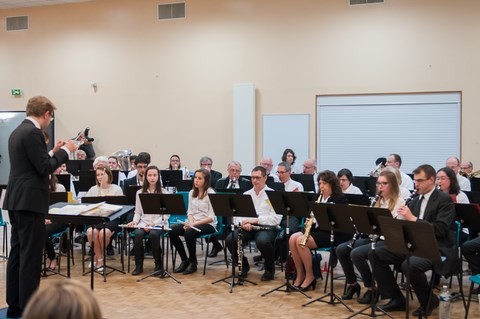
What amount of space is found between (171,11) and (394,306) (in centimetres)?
912

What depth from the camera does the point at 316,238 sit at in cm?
605

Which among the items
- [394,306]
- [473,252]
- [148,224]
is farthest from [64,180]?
[473,252]

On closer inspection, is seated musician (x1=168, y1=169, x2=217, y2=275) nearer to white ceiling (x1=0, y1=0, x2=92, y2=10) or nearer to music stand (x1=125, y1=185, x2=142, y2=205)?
music stand (x1=125, y1=185, x2=142, y2=205)

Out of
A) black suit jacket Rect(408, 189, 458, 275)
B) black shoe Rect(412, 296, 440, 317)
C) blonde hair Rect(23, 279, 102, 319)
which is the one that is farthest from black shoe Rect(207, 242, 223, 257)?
blonde hair Rect(23, 279, 102, 319)

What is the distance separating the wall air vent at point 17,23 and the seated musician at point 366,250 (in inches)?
430

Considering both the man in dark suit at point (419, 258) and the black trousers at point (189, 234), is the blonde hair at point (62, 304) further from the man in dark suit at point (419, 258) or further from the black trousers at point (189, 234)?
the black trousers at point (189, 234)

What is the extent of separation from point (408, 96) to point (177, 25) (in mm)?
5265

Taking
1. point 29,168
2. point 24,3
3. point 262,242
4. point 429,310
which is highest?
point 24,3

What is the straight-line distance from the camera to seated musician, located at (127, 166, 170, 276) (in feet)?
22.5

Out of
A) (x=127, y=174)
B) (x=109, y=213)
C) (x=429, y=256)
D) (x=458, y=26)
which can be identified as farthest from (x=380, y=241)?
(x=458, y=26)

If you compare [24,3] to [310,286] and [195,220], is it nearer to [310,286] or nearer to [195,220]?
[195,220]

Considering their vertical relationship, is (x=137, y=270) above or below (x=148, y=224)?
below

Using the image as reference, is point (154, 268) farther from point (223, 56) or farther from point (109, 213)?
point (223, 56)

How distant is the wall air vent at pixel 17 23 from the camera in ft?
44.8
